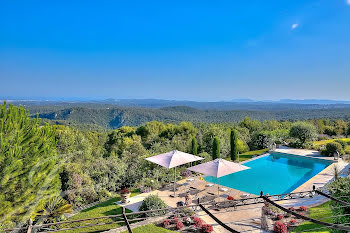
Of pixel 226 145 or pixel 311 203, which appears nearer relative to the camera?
pixel 311 203

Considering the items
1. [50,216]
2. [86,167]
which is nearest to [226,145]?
[86,167]

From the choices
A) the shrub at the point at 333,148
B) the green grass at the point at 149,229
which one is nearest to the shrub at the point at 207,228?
the green grass at the point at 149,229

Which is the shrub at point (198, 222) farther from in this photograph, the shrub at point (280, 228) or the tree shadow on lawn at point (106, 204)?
the tree shadow on lawn at point (106, 204)

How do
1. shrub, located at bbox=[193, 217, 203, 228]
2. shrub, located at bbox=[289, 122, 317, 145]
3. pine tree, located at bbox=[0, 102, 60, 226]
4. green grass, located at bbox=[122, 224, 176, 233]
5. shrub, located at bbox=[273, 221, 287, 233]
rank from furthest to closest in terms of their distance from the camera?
shrub, located at bbox=[289, 122, 317, 145]
shrub, located at bbox=[193, 217, 203, 228]
green grass, located at bbox=[122, 224, 176, 233]
shrub, located at bbox=[273, 221, 287, 233]
pine tree, located at bbox=[0, 102, 60, 226]

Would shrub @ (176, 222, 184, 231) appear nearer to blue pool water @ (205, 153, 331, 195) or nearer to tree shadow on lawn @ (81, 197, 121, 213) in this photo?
tree shadow on lawn @ (81, 197, 121, 213)

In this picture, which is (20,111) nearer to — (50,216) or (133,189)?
(50,216)

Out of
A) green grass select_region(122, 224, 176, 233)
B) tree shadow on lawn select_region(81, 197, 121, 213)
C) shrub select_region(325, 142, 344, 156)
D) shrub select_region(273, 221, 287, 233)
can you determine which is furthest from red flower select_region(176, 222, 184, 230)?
shrub select_region(325, 142, 344, 156)
